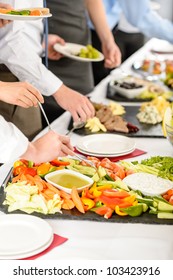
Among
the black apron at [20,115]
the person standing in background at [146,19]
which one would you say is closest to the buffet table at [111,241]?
the black apron at [20,115]

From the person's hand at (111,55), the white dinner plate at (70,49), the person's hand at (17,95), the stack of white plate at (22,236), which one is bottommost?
the person's hand at (111,55)

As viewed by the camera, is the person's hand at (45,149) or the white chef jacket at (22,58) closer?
the person's hand at (45,149)

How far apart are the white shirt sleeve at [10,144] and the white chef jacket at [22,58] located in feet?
2.16

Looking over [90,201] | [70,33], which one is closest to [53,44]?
[70,33]

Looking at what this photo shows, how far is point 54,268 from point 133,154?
85 centimetres

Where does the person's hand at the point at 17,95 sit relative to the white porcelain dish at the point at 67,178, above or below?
above

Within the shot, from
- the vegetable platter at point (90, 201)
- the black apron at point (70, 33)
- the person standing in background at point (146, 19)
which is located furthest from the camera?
the person standing in background at point (146, 19)

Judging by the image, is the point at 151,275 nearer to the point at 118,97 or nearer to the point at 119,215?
the point at 119,215

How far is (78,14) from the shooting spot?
3.30 meters

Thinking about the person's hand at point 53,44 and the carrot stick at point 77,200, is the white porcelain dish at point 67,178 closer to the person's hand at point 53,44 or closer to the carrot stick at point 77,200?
the carrot stick at point 77,200

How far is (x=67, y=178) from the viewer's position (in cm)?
184

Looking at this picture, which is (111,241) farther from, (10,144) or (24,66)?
(24,66)

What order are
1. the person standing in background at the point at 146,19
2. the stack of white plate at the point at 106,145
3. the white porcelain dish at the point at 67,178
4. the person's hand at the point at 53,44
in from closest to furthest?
the white porcelain dish at the point at 67,178 < the stack of white plate at the point at 106,145 < the person's hand at the point at 53,44 < the person standing in background at the point at 146,19

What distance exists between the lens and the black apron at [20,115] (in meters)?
2.40
